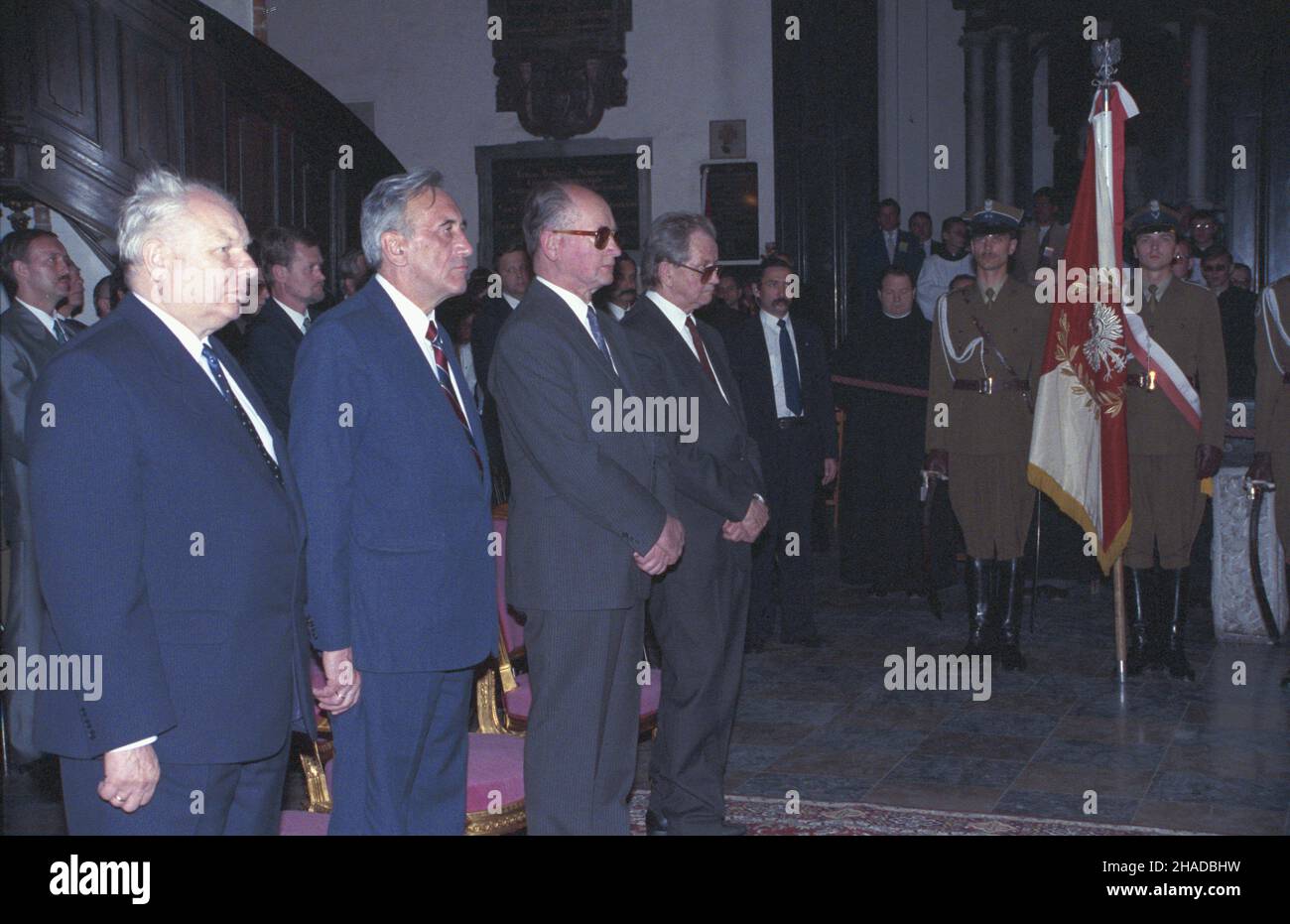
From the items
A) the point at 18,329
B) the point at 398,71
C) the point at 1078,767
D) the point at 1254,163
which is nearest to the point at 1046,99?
the point at 1254,163

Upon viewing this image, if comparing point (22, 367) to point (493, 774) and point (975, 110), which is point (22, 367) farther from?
point (975, 110)

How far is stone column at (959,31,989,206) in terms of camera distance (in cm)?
1288

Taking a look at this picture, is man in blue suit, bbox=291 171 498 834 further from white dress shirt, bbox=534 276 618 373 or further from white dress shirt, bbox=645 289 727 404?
white dress shirt, bbox=645 289 727 404

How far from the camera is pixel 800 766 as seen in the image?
4.54m

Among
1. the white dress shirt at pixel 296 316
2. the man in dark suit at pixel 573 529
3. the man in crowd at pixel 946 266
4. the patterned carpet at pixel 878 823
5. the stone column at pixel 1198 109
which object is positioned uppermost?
the stone column at pixel 1198 109

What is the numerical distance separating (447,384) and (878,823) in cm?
198

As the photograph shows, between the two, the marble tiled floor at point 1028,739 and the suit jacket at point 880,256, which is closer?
the marble tiled floor at point 1028,739

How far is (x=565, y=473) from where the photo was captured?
2.98 meters

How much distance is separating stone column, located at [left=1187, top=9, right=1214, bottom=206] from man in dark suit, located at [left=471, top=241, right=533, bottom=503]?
7.03 meters

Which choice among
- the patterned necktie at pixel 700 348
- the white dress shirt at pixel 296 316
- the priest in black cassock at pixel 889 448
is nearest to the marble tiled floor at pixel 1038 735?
the priest in black cassock at pixel 889 448

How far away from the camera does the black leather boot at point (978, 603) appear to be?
5809 millimetres

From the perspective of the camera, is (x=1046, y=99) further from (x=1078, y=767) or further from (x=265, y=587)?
(x=265, y=587)

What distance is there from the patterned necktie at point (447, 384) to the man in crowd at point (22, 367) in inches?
83.7

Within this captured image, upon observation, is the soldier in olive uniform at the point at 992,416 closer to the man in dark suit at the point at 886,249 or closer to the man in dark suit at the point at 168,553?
the man in dark suit at the point at 168,553
